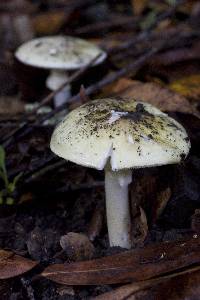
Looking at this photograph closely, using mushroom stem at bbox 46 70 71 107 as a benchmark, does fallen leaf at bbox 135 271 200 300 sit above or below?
above

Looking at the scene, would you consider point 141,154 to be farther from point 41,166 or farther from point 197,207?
point 41,166

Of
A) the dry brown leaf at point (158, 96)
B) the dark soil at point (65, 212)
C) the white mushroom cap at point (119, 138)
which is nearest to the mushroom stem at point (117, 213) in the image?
the dark soil at point (65, 212)

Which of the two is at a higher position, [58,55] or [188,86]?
[58,55]

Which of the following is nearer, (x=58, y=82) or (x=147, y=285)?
(x=147, y=285)

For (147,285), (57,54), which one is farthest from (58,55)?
(147,285)

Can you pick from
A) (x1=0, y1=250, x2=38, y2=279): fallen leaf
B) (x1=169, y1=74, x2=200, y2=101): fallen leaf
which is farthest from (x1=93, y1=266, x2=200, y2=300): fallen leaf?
(x1=169, y1=74, x2=200, y2=101): fallen leaf

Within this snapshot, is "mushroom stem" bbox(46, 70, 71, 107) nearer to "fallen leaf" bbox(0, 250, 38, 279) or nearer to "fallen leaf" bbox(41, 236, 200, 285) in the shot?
"fallen leaf" bbox(0, 250, 38, 279)

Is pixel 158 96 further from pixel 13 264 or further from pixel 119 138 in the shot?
pixel 13 264

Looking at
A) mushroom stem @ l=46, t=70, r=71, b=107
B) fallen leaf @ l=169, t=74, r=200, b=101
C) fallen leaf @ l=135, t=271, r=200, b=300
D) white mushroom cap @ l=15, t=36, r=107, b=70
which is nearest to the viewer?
fallen leaf @ l=135, t=271, r=200, b=300
